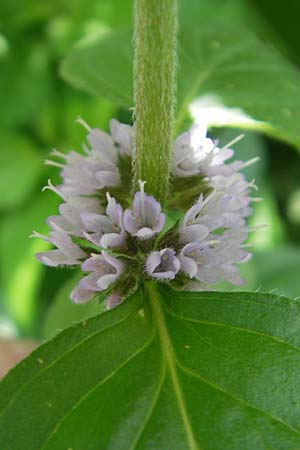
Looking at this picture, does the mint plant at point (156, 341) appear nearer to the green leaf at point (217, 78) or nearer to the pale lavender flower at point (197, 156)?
the pale lavender flower at point (197, 156)

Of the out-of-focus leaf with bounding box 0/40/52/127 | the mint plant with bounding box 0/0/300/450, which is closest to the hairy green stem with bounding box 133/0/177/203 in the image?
the mint plant with bounding box 0/0/300/450

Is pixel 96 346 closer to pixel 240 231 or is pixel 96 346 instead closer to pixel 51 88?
pixel 240 231

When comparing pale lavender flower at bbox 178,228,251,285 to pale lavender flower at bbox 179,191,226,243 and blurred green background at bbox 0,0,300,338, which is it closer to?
pale lavender flower at bbox 179,191,226,243

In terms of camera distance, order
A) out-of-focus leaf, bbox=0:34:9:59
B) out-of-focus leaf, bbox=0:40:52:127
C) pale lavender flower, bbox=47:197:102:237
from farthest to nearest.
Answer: out-of-focus leaf, bbox=0:40:52:127 → out-of-focus leaf, bbox=0:34:9:59 → pale lavender flower, bbox=47:197:102:237

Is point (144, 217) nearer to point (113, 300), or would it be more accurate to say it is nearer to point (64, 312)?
point (113, 300)

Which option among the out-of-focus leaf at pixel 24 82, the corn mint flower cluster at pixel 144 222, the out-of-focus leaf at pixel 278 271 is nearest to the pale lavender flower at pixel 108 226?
the corn mint flower cluster at pixel 144 222

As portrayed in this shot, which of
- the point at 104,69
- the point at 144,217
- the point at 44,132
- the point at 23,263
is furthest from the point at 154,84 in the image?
the point at 44,132
